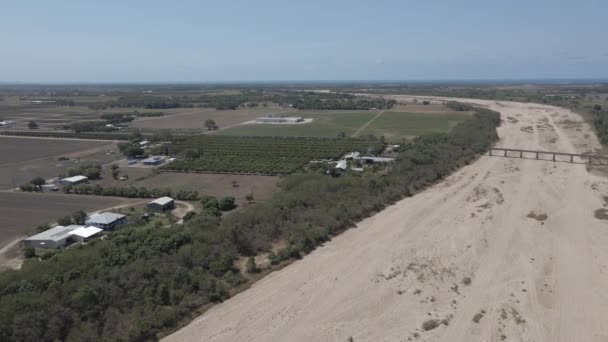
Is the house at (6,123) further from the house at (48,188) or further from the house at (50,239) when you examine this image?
the house at (50,239)

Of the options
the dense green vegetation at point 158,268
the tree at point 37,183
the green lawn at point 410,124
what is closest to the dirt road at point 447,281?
the dense green vegetation at point 158,268

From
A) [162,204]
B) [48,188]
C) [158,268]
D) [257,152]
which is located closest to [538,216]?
[158,268]

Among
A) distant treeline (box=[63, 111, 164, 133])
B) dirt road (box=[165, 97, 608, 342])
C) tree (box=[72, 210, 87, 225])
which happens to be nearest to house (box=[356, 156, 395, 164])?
dirt road (box=[165, 97, 608, 342])

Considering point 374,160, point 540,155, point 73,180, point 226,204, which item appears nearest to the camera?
point 226,204

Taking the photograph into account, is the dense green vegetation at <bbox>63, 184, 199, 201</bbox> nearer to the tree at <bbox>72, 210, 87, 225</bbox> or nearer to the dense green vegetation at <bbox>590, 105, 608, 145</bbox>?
the tree at <bbox>72, 210, 87, 225</bbox>

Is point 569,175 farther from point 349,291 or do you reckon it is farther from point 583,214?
point 349,291

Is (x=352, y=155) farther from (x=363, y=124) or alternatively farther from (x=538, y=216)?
(x=363, y=124)
